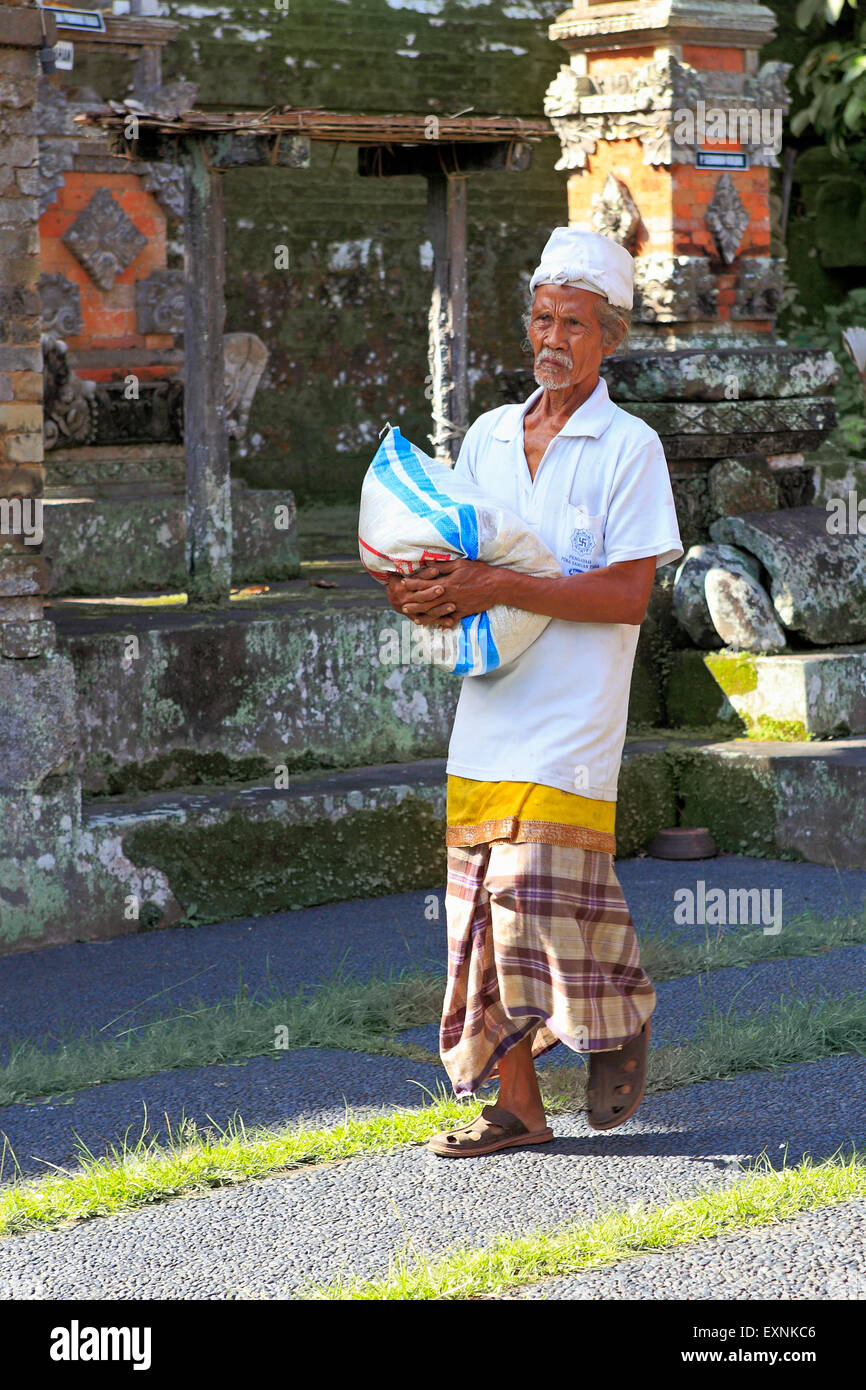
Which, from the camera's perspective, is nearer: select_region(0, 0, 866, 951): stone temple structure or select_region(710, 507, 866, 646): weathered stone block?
select_region(0, 0, 866, 951): stone temple structure

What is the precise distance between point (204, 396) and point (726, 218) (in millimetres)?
2212

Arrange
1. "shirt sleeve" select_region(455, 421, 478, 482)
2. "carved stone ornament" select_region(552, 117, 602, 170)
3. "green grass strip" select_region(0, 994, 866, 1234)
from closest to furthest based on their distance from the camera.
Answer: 1. "green grass strip" select_region(0, 994, 866, 1234)
2. "shirt sleeve" select_region(455, 421, 478, 482)
3. "carved stone ornament" select_region(552, 117, 602, 170)

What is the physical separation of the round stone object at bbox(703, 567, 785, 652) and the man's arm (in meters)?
3.39

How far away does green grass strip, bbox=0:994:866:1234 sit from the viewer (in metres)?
3.54

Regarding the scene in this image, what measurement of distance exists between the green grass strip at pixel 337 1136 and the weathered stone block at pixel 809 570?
2506 mm

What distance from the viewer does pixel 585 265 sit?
3.65 metres

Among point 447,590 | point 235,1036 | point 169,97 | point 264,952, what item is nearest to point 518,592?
point 447,590

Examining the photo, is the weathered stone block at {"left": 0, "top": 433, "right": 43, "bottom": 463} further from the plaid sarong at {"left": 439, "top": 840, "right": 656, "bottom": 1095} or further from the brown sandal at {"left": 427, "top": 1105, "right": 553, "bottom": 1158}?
the brown sandal at {"left": 427, "top": 1105, "right": 553, "bottom": 1158}

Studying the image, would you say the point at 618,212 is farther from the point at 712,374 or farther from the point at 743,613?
the point at 743,613

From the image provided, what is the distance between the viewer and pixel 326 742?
654 cm

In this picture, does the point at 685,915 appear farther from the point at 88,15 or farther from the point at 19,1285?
the point at 88,15

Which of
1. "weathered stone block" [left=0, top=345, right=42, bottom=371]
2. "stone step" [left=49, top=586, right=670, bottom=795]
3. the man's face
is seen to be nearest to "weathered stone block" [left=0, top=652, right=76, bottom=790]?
"stone step" [left=49, top=586, right=670, bottom=795]

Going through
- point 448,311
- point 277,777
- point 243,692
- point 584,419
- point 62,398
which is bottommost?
point 277,777

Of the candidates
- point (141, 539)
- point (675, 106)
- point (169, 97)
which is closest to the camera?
point (675, 106)
